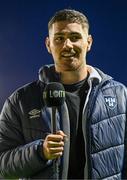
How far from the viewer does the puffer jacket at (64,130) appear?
1745 millimetres

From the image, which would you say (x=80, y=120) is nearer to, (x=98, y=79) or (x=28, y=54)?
(x=98, y=79)

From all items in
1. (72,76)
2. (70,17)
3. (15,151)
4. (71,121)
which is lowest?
(15,151)

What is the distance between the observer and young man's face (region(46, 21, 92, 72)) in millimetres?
1823

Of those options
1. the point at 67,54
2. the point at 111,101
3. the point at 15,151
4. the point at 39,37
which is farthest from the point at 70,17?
the point at 15,151

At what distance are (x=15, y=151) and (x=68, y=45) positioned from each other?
1.62 ft

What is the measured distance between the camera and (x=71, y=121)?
1812 mm

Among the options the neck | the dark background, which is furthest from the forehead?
the dark background

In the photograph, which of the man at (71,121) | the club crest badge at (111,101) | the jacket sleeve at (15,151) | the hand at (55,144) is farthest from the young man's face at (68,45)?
the hand at (55,144)

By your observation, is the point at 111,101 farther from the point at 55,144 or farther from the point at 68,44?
the point at 55,144

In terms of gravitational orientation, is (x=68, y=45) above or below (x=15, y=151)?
above

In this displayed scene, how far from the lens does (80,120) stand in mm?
1820

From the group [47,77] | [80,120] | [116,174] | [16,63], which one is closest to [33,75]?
[16,63]

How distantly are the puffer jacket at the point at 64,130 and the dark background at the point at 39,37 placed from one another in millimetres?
439

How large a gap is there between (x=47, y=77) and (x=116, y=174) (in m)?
0.52
